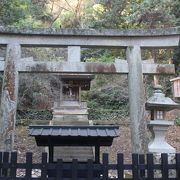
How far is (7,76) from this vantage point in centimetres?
689

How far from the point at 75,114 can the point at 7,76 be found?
424 inches

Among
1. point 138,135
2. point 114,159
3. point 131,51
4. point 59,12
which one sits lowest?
point 114,159

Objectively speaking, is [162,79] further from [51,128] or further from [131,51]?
[51,128]

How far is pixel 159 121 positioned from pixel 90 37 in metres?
2.97

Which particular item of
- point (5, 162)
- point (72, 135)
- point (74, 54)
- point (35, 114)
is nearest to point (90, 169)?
point (72, 135)

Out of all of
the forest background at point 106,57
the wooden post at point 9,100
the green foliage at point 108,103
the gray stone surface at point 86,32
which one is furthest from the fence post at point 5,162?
the green foliage at point 108,103

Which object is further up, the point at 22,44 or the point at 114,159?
the point at 22,44

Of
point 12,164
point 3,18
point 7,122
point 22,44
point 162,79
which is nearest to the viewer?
point 12,164

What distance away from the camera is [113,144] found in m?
13.7

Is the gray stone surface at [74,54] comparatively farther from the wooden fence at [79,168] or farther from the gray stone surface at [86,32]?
the wooden fence at [79,168]

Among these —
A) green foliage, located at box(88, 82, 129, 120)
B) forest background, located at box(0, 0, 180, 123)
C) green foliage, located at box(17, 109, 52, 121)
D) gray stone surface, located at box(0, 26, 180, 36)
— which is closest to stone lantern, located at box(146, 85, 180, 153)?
gray stone surface, located at box(0, 26, 180, 36)

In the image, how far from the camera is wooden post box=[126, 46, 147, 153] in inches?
269

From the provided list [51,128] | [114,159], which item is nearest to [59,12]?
[114,159]

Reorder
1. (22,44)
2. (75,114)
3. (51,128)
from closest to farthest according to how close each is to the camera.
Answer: (51,128) → (22,44) → (75,114)
